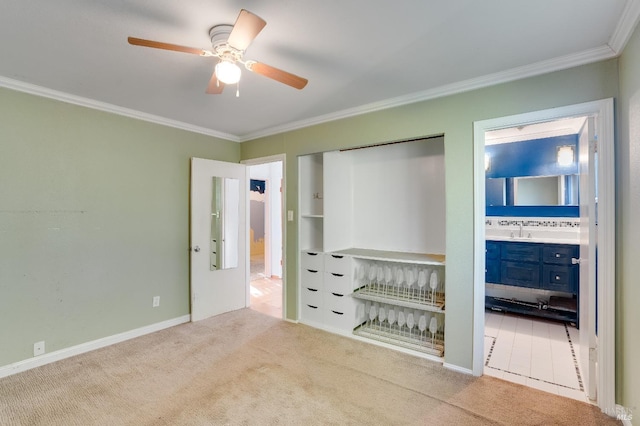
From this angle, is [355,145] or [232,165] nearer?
[355,145]

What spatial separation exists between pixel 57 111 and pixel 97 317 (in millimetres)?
1971

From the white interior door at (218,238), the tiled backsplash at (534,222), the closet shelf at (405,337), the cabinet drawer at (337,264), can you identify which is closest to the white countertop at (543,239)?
the tiled backsplash at (534,222)

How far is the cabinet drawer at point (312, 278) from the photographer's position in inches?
138

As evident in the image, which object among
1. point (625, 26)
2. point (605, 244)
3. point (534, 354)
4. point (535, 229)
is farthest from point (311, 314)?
point (625, 26)

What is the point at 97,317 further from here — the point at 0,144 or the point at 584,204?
the point at 584,204

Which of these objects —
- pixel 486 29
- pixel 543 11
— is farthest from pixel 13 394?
pixel 543 11

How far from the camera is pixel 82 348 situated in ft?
9.50

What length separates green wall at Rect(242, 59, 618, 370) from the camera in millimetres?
2119

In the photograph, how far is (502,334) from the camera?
3410 mm

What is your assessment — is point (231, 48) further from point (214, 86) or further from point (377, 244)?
point (377, 244)

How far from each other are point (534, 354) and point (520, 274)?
4.10ft

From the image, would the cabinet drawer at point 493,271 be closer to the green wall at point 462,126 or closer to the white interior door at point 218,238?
the green wall at point 462,126

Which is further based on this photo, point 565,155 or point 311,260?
point 565,155

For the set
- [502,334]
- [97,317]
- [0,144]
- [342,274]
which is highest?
[0,144]
